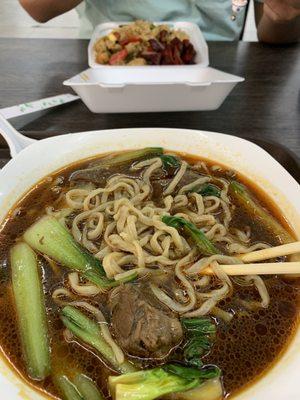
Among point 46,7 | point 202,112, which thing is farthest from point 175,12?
point 202,112

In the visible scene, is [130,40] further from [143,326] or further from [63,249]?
[143,326]

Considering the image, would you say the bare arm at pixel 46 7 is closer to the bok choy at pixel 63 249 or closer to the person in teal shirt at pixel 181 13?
the person in teal shirt at pixel 181 13

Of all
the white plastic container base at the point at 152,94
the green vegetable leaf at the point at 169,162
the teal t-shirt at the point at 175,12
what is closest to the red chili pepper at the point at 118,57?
the white plastic container base at the point at 152,94

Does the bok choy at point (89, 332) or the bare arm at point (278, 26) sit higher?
the bare arm at point (278, 26)

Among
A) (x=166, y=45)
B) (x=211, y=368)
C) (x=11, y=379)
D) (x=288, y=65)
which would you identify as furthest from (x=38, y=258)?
(x=288, y=65)

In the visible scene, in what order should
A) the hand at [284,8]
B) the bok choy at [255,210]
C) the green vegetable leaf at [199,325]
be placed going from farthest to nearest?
the hand at [284,8], the bok choy at [255,210], the green vegetable leaf at [199,325]

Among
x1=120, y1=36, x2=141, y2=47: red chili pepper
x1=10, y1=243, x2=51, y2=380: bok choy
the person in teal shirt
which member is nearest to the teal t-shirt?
the person in teal shirt

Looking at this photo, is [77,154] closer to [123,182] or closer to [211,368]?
[123,182]
